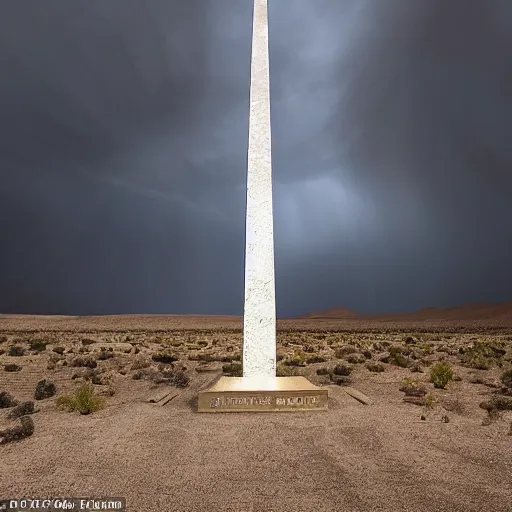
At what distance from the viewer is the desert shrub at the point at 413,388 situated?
12338 mm

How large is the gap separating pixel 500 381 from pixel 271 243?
9.66m

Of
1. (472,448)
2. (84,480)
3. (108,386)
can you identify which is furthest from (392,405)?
(108,386)

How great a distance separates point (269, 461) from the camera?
6.54 m

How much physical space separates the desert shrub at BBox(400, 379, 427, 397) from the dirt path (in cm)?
264

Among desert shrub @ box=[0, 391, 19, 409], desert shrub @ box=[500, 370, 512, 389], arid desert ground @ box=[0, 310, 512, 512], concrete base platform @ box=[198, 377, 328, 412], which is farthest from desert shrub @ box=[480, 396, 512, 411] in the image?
desert shrub @ box=[0, 391, 19, 409]

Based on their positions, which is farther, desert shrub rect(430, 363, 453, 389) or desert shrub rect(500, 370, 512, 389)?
desert shrub rect(500, 370, 512, 389)

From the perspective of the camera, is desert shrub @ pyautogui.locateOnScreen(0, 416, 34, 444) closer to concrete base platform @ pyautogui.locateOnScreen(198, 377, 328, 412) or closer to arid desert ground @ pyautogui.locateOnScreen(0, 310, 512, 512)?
arid desert ground @ pyautogui.locateOnScreen(0, 310, 512, 512)

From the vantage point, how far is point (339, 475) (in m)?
5.97

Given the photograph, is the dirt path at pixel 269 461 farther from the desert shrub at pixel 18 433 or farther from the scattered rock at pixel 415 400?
the scattered rock at pixel 415 400

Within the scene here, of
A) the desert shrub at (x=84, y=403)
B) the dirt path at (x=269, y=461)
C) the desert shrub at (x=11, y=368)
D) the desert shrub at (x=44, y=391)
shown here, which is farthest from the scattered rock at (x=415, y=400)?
the desert shrub at (x=11, y=368)

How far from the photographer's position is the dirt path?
528cm

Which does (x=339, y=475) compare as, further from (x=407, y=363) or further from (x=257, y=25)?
(x=407, y=363)

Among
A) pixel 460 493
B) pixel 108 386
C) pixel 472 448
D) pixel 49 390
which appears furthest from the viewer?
pixel 108 386

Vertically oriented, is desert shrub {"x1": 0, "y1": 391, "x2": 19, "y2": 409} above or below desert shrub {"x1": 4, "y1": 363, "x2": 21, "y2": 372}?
below
